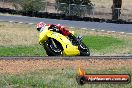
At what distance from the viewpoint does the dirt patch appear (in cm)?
1447

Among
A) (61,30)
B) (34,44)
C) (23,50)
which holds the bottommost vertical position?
(34,44)

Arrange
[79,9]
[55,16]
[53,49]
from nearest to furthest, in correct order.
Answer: [53,49]
[55,16]
[79,9]

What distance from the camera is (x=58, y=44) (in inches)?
730

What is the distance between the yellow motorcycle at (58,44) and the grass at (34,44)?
14.5 ft

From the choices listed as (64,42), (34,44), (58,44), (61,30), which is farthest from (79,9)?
(64,42)

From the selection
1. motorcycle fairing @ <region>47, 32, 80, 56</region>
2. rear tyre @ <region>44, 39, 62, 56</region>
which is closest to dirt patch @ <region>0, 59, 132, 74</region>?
motorcycle fairing @ <region>47, 32, 80, 56</region>

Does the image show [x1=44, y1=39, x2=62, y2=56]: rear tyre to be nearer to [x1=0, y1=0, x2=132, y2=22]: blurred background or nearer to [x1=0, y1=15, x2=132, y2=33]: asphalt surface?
[x1=0, y1=15, x2=132, y2=33]: asphalt surface

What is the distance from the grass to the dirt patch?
6.80 m

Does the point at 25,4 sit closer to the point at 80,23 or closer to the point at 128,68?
the point at 80,23

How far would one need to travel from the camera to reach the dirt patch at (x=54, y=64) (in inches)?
570

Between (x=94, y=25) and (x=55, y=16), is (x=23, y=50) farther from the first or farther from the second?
(x=55, y=16)

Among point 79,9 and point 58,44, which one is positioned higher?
point 58,44

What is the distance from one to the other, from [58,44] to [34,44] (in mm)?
10179

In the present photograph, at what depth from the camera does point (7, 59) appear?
16.2m
